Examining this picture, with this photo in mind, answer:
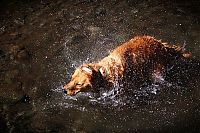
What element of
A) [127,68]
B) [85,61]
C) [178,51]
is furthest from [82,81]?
[178,51]

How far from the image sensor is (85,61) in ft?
22.2

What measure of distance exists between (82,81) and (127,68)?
2.64ft

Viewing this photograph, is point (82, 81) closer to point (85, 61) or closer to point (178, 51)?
point (85, 61)

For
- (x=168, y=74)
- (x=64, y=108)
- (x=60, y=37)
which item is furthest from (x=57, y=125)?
(x=60, y=37)

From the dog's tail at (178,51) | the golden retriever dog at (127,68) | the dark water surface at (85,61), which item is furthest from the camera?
the dog's tail at (178,51)

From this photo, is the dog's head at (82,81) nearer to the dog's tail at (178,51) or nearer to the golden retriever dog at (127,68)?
the golden retriever dog at (127,68)

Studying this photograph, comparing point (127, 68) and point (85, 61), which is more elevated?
point (127, 68)

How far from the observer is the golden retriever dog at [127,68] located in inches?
215

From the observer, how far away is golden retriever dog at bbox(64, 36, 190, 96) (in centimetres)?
547

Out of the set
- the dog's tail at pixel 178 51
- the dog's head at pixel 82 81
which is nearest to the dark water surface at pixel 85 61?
the dog's tail at pixel 178 51

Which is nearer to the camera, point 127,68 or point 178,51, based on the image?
point 127,68

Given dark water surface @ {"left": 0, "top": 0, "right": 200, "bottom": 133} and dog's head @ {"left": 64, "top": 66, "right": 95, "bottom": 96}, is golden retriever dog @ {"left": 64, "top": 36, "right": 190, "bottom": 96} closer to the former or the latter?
dog's head @ {"left": 64, "top": 66, "right": 95, "bottom": 96}

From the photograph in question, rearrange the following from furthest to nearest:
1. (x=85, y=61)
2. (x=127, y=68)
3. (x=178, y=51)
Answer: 1. (x=85, y=61)
2. (x=178, y=51)
3. (x=127, y=68)

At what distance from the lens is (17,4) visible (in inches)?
360
